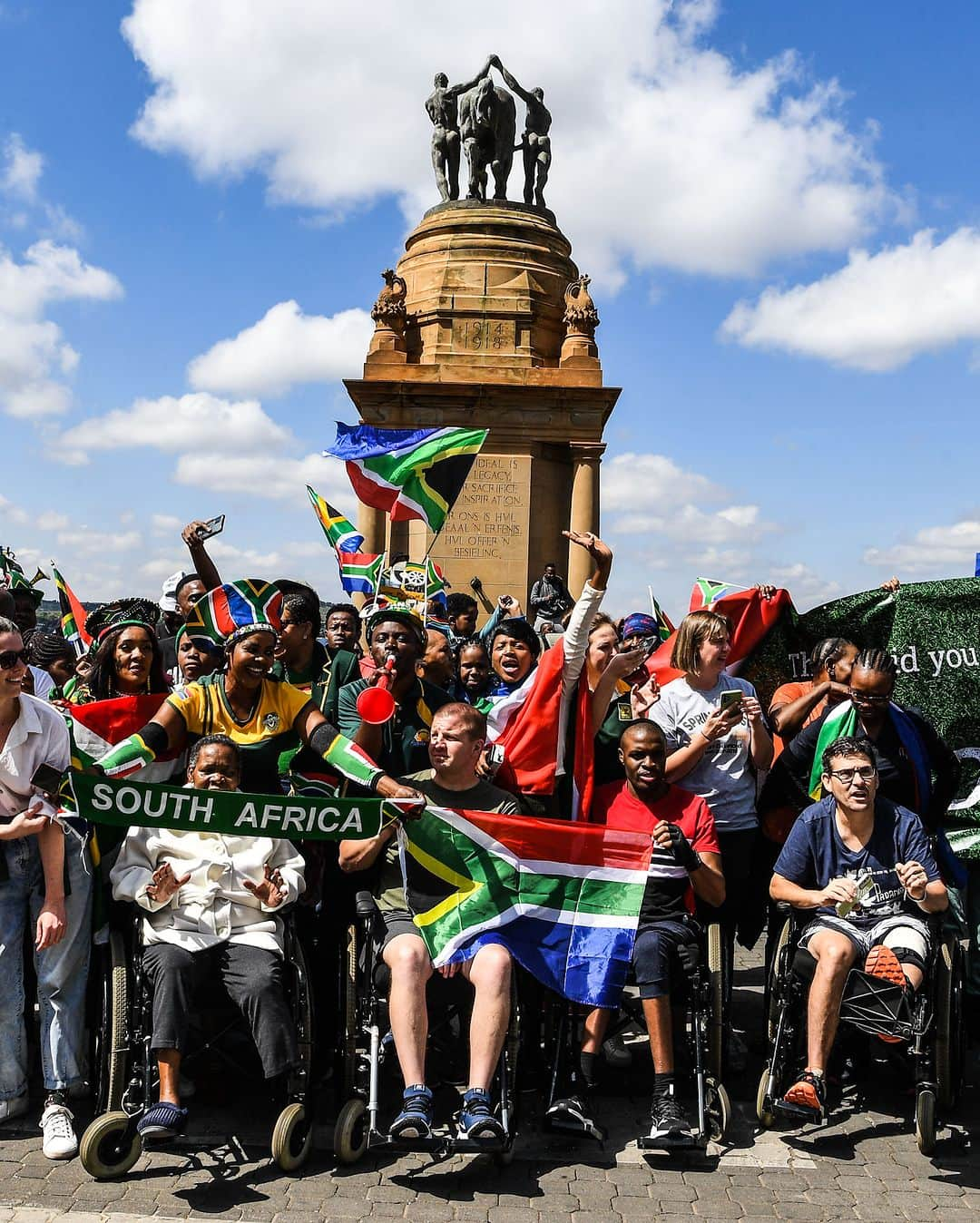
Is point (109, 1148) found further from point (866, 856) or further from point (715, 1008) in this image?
point (866, 856)

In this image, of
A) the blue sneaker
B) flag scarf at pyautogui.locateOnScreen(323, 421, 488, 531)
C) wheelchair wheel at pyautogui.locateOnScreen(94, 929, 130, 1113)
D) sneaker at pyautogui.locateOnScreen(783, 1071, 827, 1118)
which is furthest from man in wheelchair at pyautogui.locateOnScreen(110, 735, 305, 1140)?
flag scarf at pyautogui.locateOnScreen(323, 421, 488, 531)

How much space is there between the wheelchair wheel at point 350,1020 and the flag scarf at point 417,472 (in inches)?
306

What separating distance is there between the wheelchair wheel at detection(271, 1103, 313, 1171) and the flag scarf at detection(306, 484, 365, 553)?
27.6 feet

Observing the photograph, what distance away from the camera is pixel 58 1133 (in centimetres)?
471

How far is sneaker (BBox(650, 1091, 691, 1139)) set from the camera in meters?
4.67

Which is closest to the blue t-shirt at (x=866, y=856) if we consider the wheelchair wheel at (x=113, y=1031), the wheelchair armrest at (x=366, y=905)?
the wheelchair armrest at (x=366, y=905)

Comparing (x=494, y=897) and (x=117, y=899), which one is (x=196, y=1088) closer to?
(x=117, y=899)

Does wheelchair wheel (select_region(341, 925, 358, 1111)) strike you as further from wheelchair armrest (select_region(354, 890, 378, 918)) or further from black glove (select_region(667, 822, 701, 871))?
black glove (select_region(667, 822, 701, 871))

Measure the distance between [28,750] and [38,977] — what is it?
980mm

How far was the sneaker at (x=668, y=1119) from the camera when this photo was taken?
4672 millimetres

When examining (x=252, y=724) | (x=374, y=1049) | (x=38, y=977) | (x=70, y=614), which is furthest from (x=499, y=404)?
(x=374, y=1049)

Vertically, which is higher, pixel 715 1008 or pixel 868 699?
pixel 868 699

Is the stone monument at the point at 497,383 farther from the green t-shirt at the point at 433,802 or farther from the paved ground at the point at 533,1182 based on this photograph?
the paved ground at the point at 533,1182

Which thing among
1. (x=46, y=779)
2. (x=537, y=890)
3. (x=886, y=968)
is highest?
(x=46, y=779)
